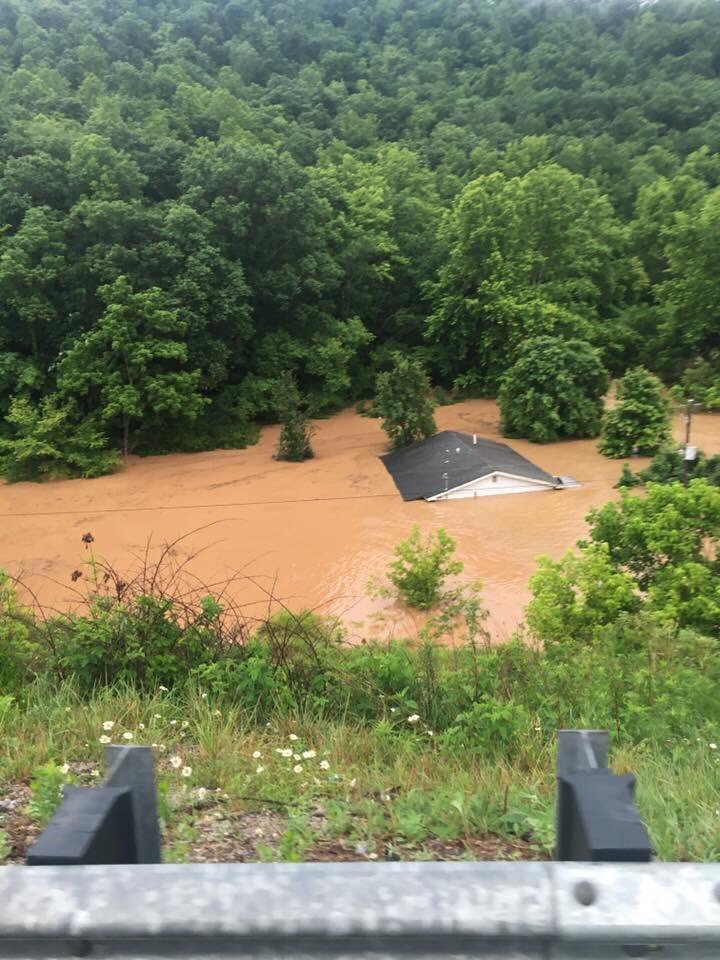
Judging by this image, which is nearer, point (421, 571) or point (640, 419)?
point (421, 571)

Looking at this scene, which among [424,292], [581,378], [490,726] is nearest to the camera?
[490,726]

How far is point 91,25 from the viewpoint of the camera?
163ft

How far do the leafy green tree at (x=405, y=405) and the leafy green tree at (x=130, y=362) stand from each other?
5825mm

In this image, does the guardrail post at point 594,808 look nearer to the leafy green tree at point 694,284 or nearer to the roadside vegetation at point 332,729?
the roadside vegetation at point 332,729

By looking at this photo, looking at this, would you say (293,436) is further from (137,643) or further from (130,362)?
(137,643)

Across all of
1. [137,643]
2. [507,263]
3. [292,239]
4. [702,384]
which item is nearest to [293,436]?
[292,239]

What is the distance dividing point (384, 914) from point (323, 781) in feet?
6.25

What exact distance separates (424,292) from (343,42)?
37.9 m

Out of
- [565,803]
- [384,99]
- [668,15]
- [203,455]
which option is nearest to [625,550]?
[565,803]

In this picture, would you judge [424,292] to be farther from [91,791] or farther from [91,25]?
[91,25]

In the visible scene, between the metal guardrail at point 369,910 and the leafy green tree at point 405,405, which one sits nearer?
the metal guardrail at point 369,910

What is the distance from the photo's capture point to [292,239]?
26.7 meters

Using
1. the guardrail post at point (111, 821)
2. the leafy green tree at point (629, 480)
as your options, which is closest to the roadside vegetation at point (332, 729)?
the guardrail post at point (111, 821)

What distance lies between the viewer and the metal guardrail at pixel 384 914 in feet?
3.62
